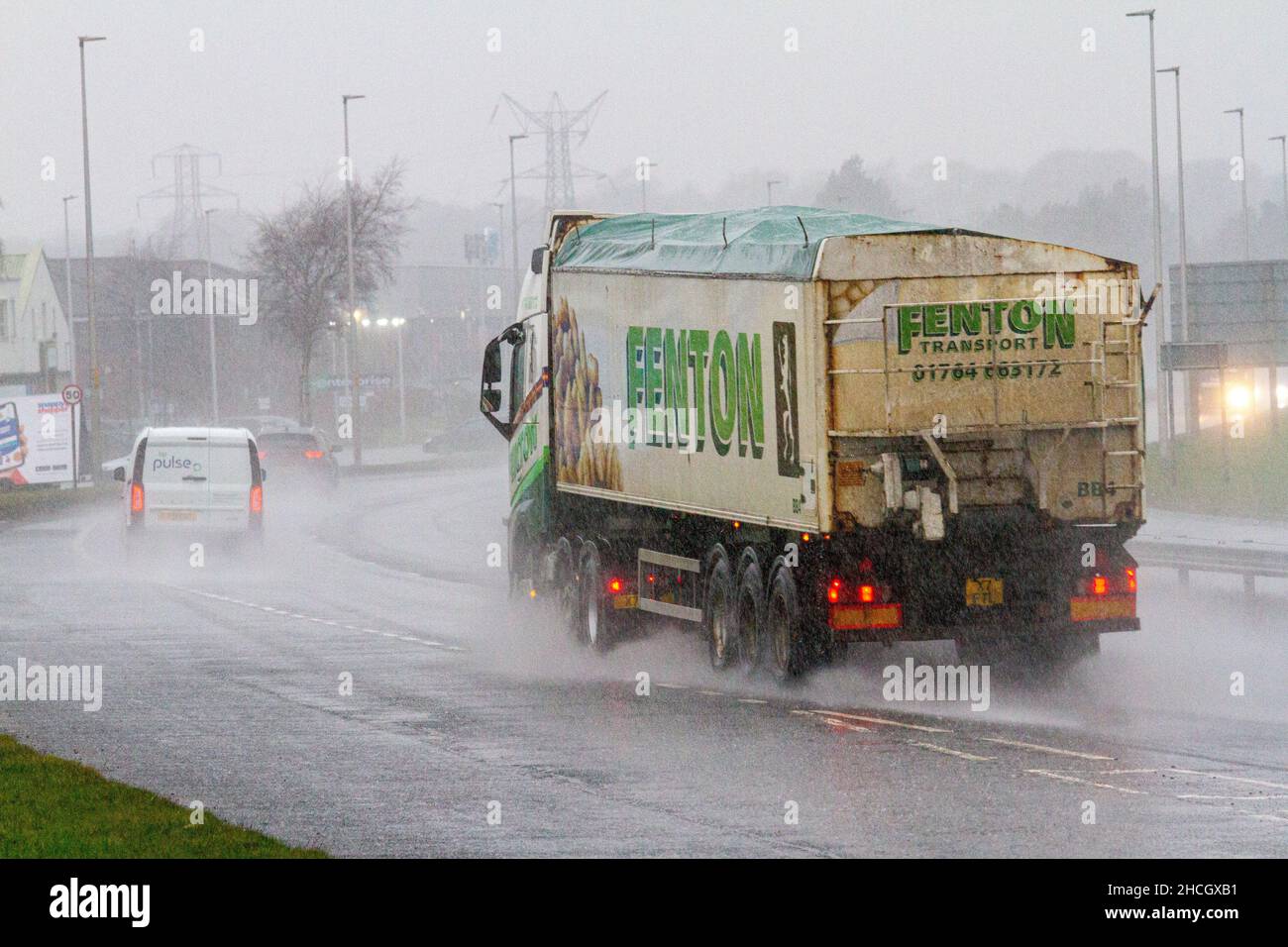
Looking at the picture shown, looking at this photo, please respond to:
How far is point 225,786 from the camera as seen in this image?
12.7 m

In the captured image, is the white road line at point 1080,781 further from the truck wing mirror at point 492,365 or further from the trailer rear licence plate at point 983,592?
the truck wing mirror at point 492,365

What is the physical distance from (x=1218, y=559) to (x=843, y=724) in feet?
36.7

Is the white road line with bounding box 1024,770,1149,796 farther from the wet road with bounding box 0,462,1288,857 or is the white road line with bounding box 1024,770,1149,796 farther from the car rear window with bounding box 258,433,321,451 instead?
the car rear window with bounding box 258,433,321,451

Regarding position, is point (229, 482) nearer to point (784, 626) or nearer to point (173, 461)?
point (173, 461)

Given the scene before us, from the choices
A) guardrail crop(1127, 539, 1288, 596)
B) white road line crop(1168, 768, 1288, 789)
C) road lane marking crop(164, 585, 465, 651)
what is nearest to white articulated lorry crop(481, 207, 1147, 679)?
white road line crop(1168, 768, 1288, 789)

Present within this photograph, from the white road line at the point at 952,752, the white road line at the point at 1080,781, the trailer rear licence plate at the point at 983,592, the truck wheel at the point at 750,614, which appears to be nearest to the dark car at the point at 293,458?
the truck wheel at the point at 750,614

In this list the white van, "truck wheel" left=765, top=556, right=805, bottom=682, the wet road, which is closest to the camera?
the wet road

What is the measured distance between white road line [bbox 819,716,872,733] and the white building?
67.8 meters

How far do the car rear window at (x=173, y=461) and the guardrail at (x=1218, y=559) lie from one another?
42.3ft

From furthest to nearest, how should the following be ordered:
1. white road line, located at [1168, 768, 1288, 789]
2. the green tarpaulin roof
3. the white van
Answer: the white van < the green tarpaulin roof < white road line, located at [1168, 768, 1288, 789]

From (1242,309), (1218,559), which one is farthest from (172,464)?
(1242,309)

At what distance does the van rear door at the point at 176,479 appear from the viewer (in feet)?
102

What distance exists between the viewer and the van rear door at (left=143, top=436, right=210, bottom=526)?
3119 cm
